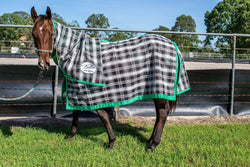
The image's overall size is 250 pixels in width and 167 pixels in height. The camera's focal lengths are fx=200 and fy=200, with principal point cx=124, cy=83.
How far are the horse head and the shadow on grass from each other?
4.62ft

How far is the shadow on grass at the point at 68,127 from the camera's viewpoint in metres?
3.38

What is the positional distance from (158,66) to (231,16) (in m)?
46.7

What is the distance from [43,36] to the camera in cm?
254

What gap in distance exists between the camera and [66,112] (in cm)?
458

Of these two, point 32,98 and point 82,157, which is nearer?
point 82,157

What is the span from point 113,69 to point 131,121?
1.99 meters

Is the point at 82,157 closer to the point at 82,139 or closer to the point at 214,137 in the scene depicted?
the point at 82,139

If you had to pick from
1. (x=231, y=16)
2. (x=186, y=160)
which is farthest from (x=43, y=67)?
(x=231, y=16)

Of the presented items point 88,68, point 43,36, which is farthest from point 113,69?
point 43,36

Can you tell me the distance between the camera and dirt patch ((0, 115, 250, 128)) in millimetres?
4098

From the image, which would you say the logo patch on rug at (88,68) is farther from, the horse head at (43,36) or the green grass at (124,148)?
the green grass at (124,148)

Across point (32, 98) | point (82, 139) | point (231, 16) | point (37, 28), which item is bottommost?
point (82, 139)

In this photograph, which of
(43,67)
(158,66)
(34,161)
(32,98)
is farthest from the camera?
(32,98)

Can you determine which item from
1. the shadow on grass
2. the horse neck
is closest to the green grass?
the shadow on grass
